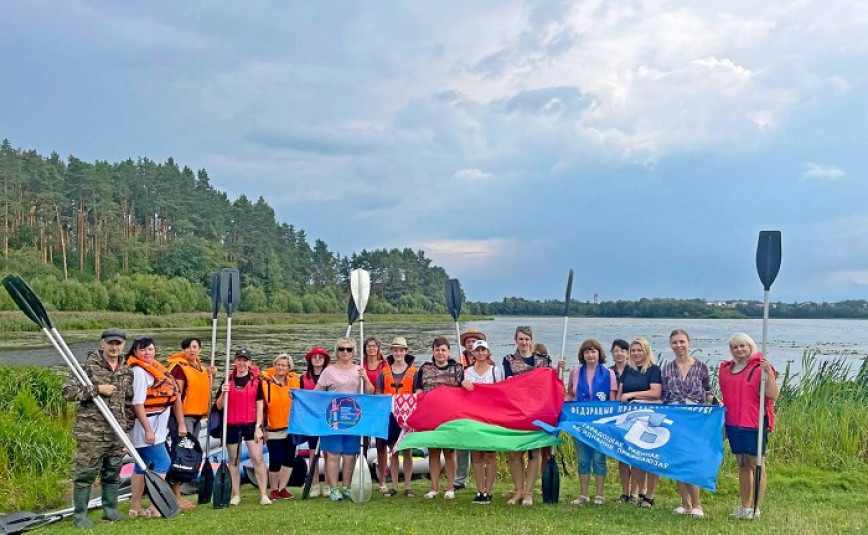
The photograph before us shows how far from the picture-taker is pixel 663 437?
286 inches

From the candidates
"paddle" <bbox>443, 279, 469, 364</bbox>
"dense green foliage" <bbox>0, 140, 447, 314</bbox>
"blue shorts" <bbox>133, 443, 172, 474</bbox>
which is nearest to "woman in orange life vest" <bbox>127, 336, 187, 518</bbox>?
"blue shorts" <bbox>133, 443, 172, 474</bbox>

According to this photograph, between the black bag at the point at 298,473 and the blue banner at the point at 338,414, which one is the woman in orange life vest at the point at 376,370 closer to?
the blue banner at the point at 338,414

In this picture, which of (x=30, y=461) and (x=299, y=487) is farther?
(x=30, y=461)

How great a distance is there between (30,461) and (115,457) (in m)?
3.74

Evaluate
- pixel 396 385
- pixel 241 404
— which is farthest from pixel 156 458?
pixel 396 385

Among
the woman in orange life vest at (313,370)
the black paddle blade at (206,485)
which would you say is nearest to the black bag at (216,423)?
the black paddle blade at (206,485)

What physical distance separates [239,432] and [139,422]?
109 centimetres

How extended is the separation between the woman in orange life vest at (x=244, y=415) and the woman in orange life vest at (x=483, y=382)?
2356 mm

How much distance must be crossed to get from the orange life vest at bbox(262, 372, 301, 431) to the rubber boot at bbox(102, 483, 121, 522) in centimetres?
175

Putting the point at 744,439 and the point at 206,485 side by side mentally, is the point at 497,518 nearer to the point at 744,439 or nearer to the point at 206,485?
the point at 744,439

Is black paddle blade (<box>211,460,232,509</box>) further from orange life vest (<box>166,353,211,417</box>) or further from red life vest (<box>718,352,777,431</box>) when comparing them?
red life vest (<box>718,352,777,431</box>)

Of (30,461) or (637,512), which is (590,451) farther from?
(30,461)

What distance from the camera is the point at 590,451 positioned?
7.72 metres

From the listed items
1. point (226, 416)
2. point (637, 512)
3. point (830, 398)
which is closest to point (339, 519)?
point (226, 416)
